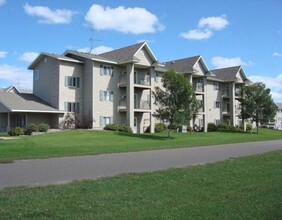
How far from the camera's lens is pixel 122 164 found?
1461 centimetres

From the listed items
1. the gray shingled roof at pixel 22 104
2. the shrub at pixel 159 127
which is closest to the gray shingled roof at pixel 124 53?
the shrub at pixel 159 127

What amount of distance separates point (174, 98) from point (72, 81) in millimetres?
12254

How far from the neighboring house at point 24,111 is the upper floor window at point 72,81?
3.25 meters

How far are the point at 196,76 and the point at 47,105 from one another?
77.3 ft

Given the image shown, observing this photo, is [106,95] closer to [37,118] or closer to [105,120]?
[105,120]

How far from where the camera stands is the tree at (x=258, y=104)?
5525 cm

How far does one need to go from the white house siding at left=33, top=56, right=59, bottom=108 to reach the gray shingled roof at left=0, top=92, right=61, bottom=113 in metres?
0.92

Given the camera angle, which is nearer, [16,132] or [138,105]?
[16,132]

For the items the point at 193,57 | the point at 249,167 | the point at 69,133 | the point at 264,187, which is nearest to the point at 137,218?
the point at 264,187

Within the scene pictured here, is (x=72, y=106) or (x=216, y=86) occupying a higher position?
(x=216, y=86)

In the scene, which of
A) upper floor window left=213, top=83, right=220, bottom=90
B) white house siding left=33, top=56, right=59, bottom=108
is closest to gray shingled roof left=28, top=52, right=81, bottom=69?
white house siding left=33, top=56, right=59, bottom=108

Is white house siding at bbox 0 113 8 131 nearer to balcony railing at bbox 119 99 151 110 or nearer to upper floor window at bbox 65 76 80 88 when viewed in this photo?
upper floor window at bbox 65 76 80 88

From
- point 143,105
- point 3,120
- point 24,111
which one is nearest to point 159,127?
point 143,105

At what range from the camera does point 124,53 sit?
46.9 m
